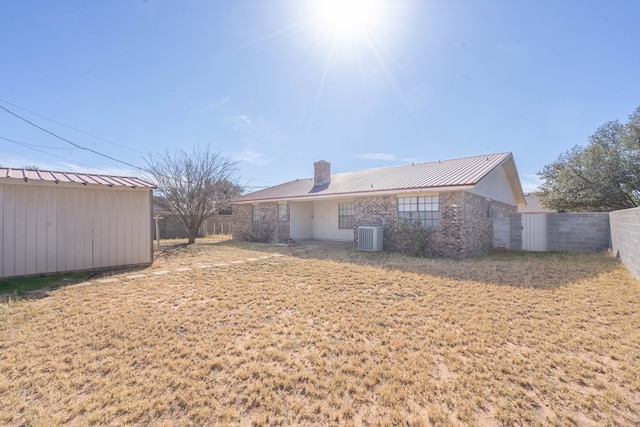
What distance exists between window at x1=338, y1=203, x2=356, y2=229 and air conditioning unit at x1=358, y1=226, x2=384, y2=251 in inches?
122

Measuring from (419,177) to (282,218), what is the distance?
7161 mm

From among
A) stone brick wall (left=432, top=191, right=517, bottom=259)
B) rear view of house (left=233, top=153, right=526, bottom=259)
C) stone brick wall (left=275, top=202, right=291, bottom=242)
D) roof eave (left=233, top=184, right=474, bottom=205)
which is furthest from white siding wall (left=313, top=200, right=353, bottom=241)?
stone brick wall (left=432, top=191, right=517, bottom=259)

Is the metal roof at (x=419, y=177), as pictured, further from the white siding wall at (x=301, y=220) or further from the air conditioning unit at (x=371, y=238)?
the air conditioning unit at (x=371, y=238)

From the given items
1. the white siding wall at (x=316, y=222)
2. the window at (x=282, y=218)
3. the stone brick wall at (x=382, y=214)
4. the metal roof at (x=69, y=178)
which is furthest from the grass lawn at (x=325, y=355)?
the window at (x=282, y=218)

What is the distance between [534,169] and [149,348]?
23320 millimetres

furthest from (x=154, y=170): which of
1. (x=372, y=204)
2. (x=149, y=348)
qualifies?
(x=149, y=348)

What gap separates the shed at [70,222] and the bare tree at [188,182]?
685 cm

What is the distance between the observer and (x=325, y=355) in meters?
2.98

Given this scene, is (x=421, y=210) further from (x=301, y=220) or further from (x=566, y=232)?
(x=301, y=220)

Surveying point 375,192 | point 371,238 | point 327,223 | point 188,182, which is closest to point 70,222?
point 188,182

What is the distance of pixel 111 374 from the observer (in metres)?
2.61

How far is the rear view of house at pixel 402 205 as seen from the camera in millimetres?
9555

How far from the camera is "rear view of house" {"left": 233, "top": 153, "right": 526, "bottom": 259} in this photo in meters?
Answer: 9.55

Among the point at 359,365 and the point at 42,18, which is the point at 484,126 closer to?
the point at 359,365
